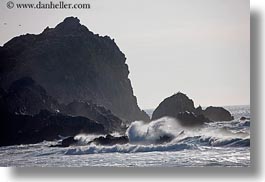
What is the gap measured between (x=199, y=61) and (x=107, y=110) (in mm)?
718

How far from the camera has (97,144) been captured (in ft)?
15.2

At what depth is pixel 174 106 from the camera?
459cm

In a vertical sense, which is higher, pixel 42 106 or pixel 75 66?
pixel 75 66

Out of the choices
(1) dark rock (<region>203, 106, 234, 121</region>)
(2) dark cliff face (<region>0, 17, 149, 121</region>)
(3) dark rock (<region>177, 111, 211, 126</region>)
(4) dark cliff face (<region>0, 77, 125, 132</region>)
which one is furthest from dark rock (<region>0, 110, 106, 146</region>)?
(1) dark rock (<region>203, 106, 234, 121</region>)

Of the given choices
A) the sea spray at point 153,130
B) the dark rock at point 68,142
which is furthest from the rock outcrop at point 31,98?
the sea spray at point 153,130

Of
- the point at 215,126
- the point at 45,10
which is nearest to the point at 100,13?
the point at 45,10

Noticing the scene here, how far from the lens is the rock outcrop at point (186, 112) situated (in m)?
4.59

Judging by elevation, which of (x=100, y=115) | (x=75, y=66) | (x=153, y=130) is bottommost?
(x=153, y=130)

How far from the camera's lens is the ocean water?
457 centimetres

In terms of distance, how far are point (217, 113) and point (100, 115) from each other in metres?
0.80

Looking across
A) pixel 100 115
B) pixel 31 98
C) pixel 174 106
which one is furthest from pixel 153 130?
pixel 31 98

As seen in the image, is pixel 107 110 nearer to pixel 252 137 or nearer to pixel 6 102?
pixel 6 102

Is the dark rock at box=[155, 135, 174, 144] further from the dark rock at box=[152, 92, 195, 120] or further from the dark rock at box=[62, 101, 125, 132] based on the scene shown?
the dark rock at box=[62, 101, 125, 132]

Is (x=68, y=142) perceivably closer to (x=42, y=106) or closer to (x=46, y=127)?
(x=46, y=127)
